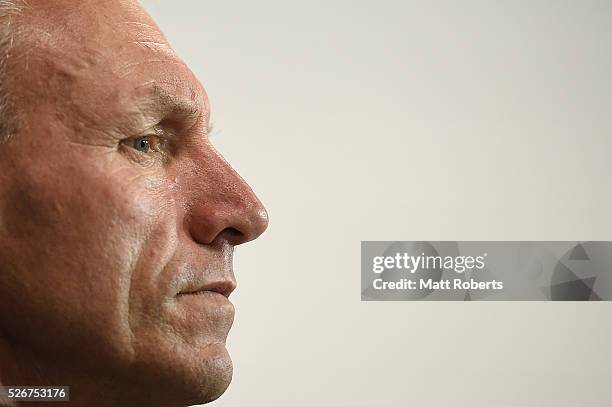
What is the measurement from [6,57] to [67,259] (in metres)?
0.16

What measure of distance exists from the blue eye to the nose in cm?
4

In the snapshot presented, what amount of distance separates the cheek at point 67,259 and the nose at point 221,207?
2.4 inches

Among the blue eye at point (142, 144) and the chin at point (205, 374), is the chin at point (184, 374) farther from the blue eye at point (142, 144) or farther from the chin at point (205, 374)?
the blue eye at point (142, 144)

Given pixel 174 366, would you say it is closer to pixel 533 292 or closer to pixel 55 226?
pixel 55 226

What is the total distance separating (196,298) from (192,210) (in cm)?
7

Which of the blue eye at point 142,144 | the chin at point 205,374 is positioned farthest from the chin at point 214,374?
the blue eye at point 142,144

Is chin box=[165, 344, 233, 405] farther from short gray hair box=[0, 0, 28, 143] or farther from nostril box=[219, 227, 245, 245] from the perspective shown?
short gray hair box=[0, 0, 28, 143]

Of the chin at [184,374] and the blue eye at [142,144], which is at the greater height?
the blue eye at [142,144]

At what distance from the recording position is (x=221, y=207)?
23.4 inches

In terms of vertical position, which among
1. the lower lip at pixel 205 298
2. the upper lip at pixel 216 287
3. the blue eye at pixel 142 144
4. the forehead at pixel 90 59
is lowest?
the lower lip at pixel 205 298

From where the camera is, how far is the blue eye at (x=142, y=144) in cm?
58

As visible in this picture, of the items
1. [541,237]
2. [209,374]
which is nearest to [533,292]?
[541,237]

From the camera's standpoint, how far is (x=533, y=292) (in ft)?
7.70

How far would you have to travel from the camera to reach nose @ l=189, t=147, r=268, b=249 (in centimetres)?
58
